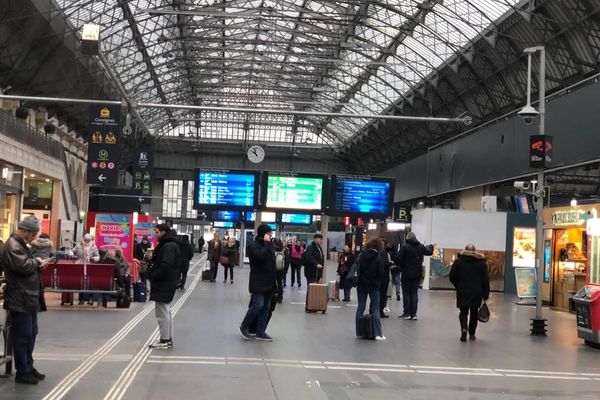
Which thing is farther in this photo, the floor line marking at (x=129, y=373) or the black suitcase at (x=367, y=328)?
the black suitcase at (x=367, y=328)

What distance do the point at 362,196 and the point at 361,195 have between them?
0.06 metres

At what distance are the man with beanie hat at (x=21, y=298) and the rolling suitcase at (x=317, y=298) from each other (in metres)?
8.89

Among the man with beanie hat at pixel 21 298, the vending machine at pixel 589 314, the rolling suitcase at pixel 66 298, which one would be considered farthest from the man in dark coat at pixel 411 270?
the man with beanie hat at pixel 21 298

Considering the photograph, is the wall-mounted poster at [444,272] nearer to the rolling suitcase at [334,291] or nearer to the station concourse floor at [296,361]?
the rolling suitcase at [334,291]

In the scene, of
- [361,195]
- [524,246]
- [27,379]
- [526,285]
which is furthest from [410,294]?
[524,246]

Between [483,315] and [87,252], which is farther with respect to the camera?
[87,252]

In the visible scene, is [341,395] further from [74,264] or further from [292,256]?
[292,256]

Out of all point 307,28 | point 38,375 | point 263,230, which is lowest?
point 38,375

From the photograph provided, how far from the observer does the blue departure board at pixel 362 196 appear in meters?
22.3

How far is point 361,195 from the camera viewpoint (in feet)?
73.9

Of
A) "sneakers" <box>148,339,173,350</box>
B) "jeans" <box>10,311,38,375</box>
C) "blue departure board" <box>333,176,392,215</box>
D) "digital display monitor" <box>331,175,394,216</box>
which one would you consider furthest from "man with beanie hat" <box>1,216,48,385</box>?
"blue departure board" <box>333,176,392,215</box>

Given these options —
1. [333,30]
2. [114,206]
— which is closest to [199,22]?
[333,30]

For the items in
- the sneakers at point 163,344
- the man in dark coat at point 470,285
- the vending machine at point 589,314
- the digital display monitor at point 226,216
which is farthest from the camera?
the digital display monitor at point 226,216

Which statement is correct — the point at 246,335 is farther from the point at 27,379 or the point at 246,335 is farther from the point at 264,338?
the point at 27,379
